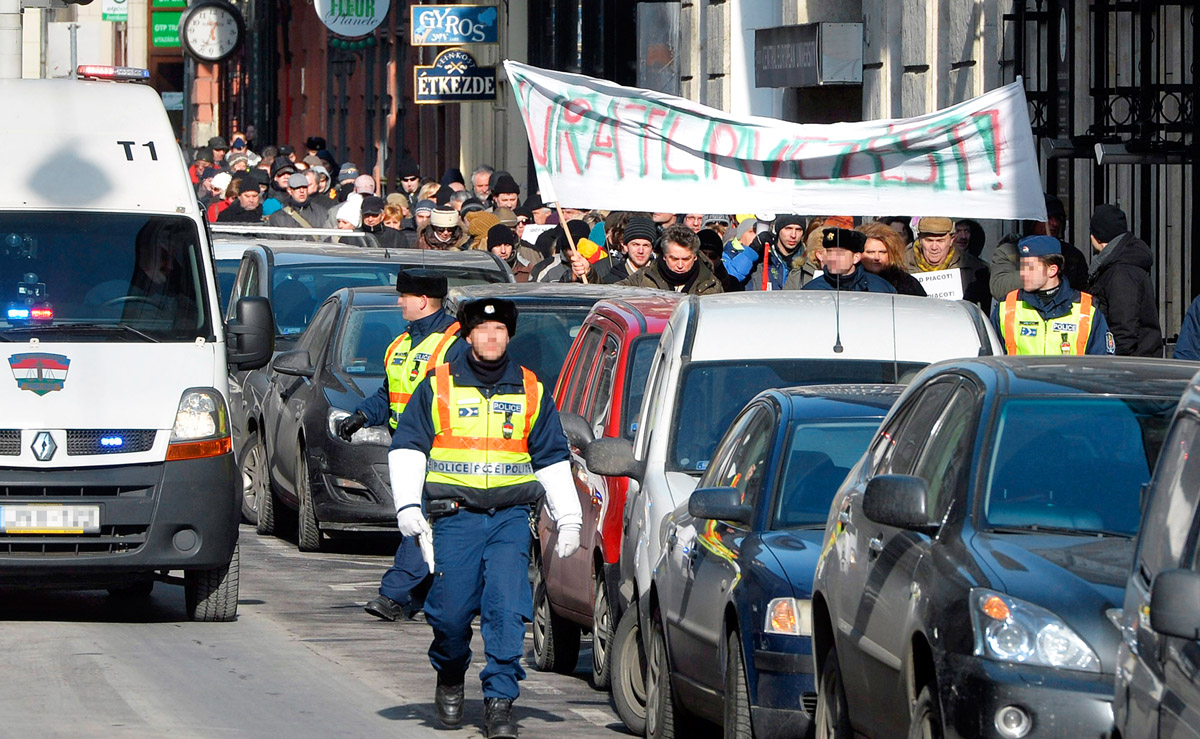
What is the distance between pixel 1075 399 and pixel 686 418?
119 inches

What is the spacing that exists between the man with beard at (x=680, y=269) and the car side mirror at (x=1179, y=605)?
935cm

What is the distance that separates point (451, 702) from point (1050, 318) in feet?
14.7

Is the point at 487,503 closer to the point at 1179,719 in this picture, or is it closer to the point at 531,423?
the point at 531,423

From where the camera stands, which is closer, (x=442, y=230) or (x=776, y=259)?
(x=776, y=259)

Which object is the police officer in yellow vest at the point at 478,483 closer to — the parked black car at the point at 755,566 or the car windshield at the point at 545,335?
the parked black car at the point at 755,566

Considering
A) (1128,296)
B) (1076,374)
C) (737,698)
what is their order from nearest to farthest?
1. (1076,374)
2. (737,698)
3. (1128,296)

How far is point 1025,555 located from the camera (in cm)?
628

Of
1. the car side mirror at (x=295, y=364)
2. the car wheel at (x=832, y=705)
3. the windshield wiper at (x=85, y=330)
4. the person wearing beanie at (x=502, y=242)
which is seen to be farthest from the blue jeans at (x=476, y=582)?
the person wearing beanie at (x=502, y=242)

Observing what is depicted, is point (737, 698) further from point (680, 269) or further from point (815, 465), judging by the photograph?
point (680, 269)

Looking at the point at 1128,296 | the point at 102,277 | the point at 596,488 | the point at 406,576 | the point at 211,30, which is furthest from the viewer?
the point at 211,30

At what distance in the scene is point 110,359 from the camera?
11891 mm

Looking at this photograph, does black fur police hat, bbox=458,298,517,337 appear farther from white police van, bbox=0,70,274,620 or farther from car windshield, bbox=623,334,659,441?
white police van, bbox=0,70,274,620

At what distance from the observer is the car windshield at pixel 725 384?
9.77 metres

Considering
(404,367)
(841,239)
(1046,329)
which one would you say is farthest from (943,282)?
(404,367)
